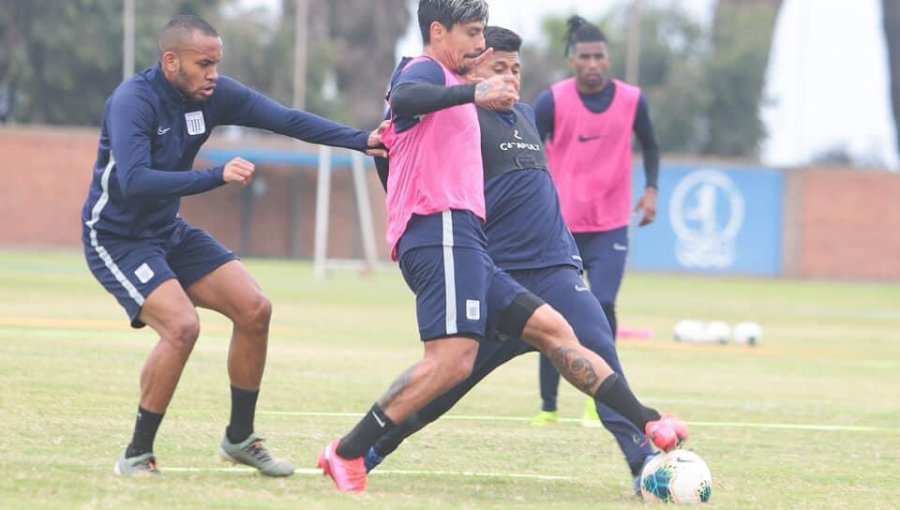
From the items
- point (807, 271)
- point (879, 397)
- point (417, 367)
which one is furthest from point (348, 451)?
point (807, 271)

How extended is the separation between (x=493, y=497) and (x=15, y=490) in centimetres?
215

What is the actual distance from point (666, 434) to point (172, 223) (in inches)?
102

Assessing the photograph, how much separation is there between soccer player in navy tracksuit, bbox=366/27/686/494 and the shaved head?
113cm

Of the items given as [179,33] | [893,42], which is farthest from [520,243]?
[893,42]

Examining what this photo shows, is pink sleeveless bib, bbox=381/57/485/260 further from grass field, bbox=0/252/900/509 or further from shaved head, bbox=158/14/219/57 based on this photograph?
grass field, bbox=0/252/900/509

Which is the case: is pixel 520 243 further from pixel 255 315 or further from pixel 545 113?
pixel 545 113

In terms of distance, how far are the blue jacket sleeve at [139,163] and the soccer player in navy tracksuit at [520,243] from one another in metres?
1.10

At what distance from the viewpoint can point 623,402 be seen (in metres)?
7.91

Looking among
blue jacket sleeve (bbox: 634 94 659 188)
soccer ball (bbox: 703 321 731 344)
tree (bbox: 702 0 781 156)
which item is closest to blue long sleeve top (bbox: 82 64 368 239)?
blue jacket sleeve (bbox: 634 94 659 188)

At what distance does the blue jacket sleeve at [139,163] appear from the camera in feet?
24.9

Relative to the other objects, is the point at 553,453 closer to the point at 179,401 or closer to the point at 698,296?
the point at 179,401

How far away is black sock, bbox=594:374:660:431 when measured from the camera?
787 cm

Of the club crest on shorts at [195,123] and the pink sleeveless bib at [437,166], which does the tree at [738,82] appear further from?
the pink sleeveless bib at [437,166]

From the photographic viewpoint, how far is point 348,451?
7723 mm
